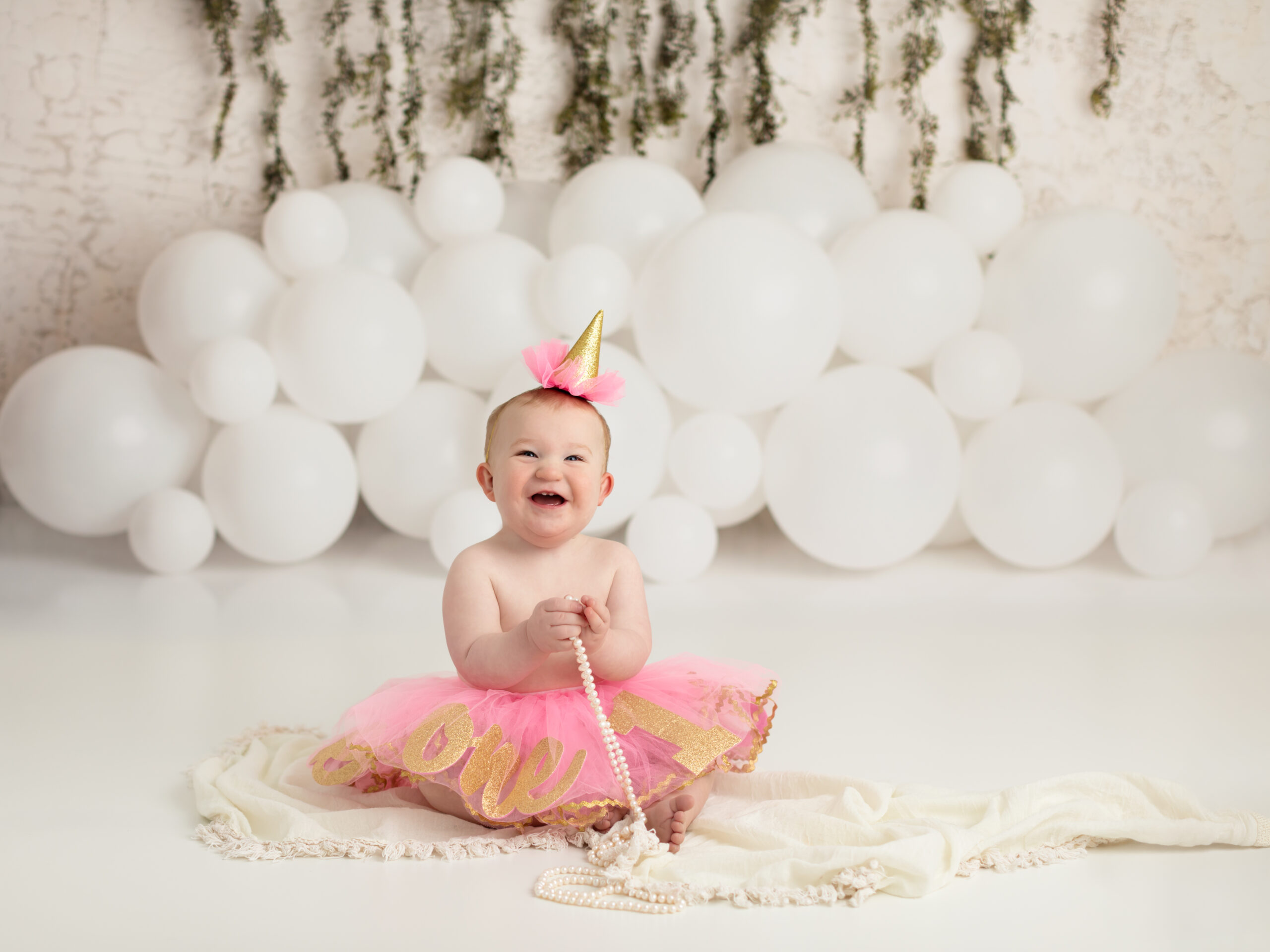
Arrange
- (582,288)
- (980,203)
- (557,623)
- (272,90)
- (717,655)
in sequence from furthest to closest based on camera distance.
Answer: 1. (272,90)
2. (980,203)
3. (582,288)
4. (717,655)
5. (557,623)

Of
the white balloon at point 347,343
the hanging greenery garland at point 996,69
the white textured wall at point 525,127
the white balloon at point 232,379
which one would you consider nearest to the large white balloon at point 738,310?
the white balloon at point 347,343

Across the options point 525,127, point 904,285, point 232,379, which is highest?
point 525,127

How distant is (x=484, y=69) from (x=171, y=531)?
2.15 m

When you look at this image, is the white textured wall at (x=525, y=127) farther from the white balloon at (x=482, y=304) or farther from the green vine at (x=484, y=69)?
the white balloon at (x=482, y=304)

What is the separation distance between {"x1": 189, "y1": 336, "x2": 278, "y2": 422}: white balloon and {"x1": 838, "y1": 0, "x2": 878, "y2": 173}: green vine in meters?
2.44

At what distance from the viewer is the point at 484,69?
4543 millimetres

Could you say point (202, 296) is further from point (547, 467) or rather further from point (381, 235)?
point (547, 467)

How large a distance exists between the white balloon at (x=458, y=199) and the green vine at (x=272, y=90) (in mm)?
1066

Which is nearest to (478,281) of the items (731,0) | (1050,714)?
(731,0)

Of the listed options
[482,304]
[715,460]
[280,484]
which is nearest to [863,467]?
[715,460]

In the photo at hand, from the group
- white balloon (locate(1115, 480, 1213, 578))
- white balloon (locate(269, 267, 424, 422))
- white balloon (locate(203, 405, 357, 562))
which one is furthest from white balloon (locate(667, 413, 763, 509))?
white balloon (locate(1115, 480, 1213, 578))

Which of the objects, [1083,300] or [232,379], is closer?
[232,379]

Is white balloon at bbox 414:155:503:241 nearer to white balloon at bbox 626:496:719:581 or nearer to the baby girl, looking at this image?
white balloon at bbox 626:496:719:581

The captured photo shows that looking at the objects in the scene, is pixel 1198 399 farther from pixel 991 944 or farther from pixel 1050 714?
pixel 991 944
